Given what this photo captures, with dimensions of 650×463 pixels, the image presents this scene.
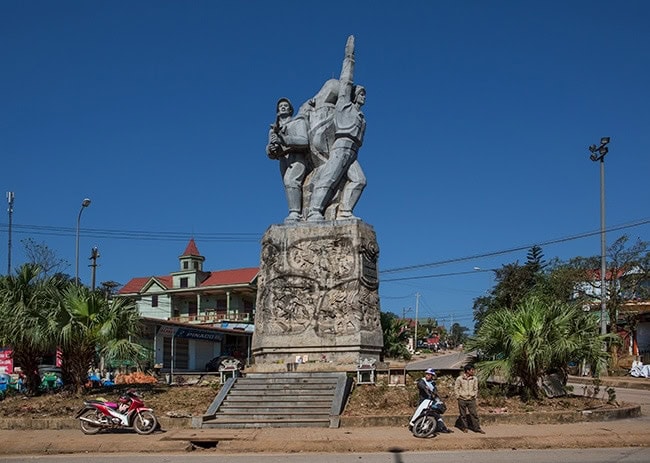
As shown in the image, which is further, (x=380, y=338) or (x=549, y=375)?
(x=380, y=338)

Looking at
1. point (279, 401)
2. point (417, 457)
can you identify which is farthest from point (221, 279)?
point (417, 457)

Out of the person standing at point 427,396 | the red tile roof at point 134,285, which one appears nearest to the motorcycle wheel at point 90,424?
the person standing at point 427,396

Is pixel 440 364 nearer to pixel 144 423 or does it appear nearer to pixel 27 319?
pixel 27 319

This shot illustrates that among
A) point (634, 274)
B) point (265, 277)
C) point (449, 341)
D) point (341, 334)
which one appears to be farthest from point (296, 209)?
point (449, 341)

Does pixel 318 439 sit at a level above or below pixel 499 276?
below

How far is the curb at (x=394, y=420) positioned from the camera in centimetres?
1388

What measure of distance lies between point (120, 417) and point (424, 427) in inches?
225

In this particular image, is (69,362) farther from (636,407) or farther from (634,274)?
(634,274)

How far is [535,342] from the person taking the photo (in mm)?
15086

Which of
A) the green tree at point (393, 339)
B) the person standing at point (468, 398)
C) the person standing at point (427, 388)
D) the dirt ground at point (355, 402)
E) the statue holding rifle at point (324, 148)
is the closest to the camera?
the person standing at point (427, 388)

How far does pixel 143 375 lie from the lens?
2556 centimetres

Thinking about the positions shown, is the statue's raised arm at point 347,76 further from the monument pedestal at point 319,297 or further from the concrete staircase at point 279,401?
the concrete staircase at point 279,401

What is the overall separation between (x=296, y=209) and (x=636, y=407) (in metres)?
10.0

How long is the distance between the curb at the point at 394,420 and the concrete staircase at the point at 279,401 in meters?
0.34
